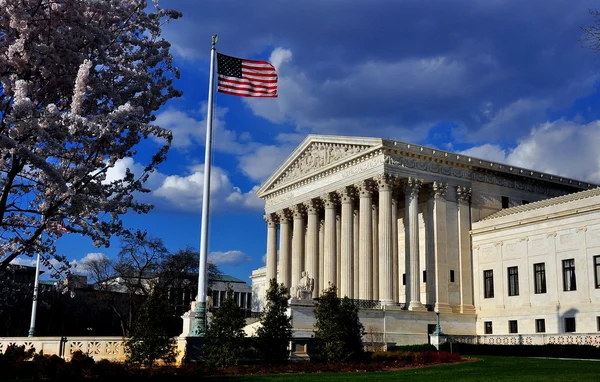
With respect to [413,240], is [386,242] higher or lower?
lower

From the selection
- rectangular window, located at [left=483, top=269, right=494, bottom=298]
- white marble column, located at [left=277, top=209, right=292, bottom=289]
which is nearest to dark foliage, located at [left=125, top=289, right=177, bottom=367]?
rectangular window, located at [left=483, top=269, right=494, bottom=298]

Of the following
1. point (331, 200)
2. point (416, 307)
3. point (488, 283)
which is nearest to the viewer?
point (416, 307)

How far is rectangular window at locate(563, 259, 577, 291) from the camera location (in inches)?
2037

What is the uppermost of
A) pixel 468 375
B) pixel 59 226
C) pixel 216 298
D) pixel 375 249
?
pixel 375 249

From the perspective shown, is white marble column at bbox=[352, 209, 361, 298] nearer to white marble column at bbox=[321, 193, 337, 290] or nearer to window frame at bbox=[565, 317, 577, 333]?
white marble column at bbox=[321, 193, 337, 290]

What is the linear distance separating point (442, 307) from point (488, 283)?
5.34 meters

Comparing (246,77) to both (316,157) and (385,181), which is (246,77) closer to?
(385,181)

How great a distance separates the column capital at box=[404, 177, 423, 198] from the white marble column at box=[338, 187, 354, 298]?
586 centimetres

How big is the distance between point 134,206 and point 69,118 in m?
4.57

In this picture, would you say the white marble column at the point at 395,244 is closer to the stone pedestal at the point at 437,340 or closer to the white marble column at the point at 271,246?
the stone pedestal at the point at 437,340

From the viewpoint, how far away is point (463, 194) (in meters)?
61.0

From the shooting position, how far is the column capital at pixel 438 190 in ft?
195

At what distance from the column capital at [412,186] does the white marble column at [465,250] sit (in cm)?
491

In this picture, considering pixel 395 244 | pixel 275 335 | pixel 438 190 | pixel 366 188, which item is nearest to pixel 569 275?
pixel 438 190
